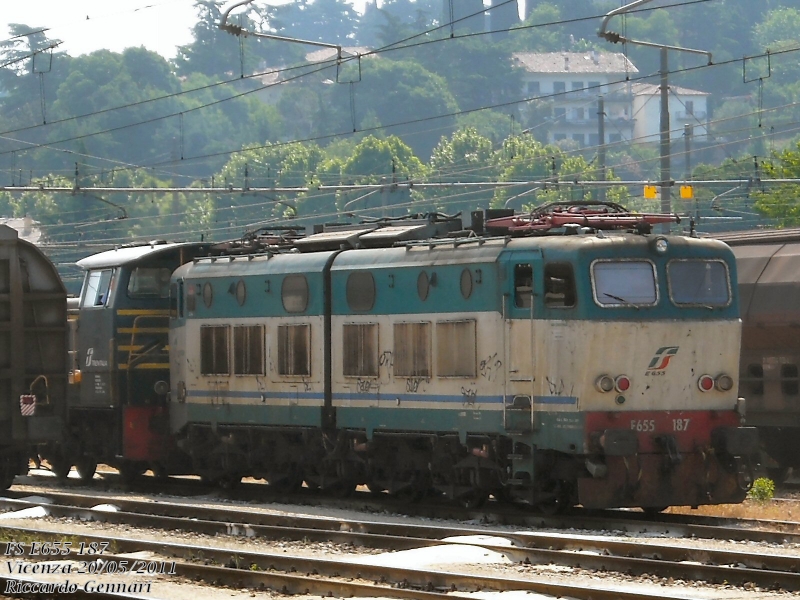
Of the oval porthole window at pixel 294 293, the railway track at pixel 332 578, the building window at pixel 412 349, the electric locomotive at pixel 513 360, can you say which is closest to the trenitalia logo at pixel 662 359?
the electric locomotive at pixel 513 360

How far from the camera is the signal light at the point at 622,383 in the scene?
1848 centimetres

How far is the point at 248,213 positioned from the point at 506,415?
107 meters

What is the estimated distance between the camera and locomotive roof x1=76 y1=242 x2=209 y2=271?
26.1 m

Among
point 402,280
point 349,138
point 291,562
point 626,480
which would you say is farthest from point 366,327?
point 349,138

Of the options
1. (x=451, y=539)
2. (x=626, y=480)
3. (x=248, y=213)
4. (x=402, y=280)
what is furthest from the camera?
(x=248, y=213)

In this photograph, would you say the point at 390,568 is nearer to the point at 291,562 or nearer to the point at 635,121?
the point at 291,562

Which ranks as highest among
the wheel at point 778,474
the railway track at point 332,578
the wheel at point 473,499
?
the railway track at point 332,578

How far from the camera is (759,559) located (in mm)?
14734

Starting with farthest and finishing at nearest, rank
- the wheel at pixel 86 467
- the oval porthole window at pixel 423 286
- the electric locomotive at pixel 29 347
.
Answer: the wheel at pixel 86 467, the electric locomotive at pixel 29 347, the oval porthole window at pixel 423 286

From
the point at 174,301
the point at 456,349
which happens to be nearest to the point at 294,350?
the point at 456,349

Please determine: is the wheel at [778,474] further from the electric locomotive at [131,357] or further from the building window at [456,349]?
the electric locomotive at [131,357]

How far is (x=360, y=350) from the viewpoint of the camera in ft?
70.4

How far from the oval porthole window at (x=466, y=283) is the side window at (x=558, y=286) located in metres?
1.29

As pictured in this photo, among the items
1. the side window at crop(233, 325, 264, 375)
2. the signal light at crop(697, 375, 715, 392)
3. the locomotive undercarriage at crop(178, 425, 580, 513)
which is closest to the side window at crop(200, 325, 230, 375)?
the side window at crop(233, 325, 264, 375)
